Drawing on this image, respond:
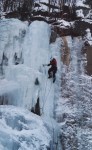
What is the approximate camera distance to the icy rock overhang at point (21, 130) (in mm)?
10269

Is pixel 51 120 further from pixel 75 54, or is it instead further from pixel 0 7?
pixel 0 7

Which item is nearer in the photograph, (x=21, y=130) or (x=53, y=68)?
(x=21, y=130)

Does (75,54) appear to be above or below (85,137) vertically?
above

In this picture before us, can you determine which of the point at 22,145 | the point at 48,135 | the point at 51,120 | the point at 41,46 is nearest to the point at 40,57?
the point at 41,46

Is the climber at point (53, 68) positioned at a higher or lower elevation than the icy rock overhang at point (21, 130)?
higher

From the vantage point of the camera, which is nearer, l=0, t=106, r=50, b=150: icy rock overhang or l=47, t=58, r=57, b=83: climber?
l=0, t=106, r=50, b=150: icy rock overhang

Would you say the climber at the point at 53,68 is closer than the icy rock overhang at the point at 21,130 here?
No

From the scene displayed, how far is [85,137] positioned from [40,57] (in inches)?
164

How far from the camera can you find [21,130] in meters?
11.1

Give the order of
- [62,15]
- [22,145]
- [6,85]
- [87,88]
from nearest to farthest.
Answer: [22,145]
[6,85]
[87,88]
[62,15]

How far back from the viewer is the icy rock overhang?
10269 millimetres

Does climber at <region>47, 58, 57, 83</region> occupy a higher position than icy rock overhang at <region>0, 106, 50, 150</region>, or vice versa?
climber at <region>47, 58, 57, 83</region>

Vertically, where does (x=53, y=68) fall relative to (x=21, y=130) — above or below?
above

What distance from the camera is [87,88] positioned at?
14.1 meters
